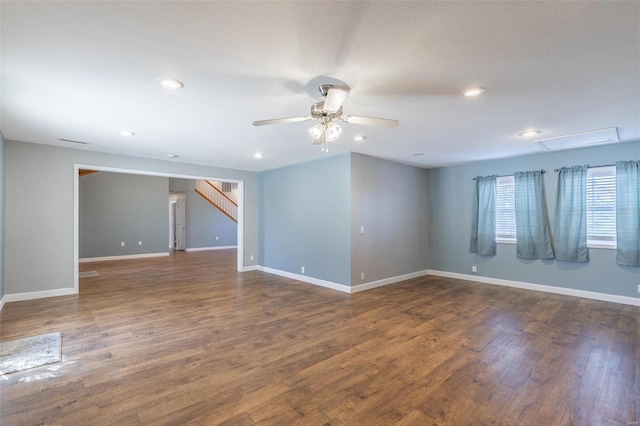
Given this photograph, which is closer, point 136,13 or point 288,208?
point 136,13

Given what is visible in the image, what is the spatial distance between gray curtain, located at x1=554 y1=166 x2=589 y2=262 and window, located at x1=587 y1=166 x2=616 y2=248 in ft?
0.27

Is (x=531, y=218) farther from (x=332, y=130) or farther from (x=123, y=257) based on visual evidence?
(x=123, y=257)

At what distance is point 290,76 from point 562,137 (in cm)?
420

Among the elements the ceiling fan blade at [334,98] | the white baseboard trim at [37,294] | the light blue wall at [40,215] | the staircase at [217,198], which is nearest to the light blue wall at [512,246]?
the ceiling fan blade at [334,98]

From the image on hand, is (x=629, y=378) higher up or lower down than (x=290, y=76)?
lower down

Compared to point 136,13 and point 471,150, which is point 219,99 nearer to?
point 136,13

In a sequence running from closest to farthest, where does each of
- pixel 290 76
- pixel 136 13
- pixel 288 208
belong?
pixel 136 13 < pixel 290 76 < pixel 288 208

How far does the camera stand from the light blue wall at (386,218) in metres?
5.45

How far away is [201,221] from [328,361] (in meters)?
10.6

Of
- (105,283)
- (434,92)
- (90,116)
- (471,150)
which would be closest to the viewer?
(434,92)

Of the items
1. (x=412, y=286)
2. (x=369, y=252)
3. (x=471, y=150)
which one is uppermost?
(x=471, y=150)

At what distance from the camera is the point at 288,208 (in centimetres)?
672

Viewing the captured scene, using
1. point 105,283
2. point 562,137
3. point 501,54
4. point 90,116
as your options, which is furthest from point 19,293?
point 562,137

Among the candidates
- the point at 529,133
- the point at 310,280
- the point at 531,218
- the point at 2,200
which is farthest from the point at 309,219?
the point at 2,200
